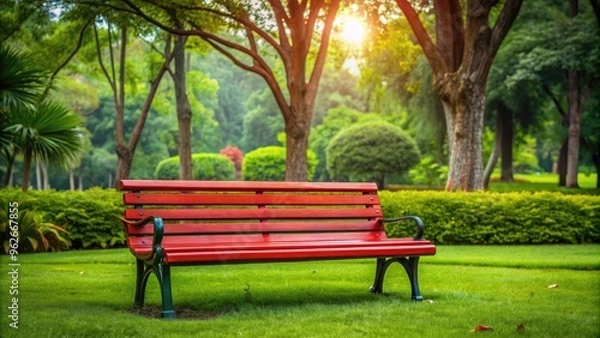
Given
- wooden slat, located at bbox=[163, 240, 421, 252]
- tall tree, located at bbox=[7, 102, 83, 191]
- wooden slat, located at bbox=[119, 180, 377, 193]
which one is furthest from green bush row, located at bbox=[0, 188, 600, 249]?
wooden slat, located at bbox=[163, 240, 421, 252]

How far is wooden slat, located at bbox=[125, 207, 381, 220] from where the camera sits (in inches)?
255

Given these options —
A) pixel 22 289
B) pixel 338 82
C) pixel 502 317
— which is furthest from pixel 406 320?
pixel 338 82

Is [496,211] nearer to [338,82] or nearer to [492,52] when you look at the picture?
[492,52]

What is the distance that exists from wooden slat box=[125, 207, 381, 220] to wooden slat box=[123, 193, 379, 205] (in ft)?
0.25

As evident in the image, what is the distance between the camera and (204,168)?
46156 mm

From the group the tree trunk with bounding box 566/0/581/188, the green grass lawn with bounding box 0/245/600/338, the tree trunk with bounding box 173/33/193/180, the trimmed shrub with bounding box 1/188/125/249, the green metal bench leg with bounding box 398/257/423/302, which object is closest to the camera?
the green grass lawn with bounding box 0/245/600/338

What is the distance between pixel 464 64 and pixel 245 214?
31.6ft

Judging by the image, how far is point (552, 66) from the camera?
91.4ft

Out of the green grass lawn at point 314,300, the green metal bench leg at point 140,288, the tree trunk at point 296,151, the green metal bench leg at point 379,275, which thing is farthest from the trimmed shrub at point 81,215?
the green metal bench leg at point 379,275

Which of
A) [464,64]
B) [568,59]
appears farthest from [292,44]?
[568,59]

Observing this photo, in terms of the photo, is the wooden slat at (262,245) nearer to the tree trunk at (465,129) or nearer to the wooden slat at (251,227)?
the wooden slat at (251,227)

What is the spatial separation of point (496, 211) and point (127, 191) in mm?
8928

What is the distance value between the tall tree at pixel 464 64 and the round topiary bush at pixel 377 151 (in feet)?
48.6

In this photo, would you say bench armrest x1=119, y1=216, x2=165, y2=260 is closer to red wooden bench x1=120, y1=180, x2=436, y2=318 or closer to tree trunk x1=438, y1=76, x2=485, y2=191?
red wooden bench x1=120, y1=180, x2=436, y2=318
